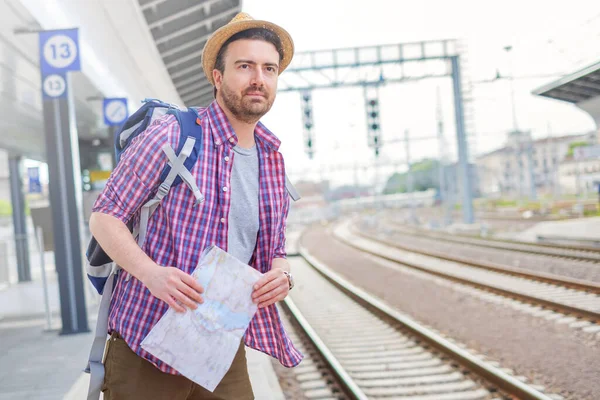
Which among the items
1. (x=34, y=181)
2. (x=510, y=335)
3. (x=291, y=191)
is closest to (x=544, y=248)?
(x=510, y=335)

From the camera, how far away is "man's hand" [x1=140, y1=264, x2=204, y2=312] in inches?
69.5

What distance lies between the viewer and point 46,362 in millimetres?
6465

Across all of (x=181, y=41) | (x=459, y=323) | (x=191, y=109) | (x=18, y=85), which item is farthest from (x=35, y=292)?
(x=191, y=109)

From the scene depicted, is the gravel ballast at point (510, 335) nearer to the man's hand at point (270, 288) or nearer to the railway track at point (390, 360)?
the railway track at point (390, 360)

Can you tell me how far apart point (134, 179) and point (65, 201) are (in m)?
6.30

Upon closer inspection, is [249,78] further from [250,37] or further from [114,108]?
[114,108]

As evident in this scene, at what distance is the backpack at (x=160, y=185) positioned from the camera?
6.20ft

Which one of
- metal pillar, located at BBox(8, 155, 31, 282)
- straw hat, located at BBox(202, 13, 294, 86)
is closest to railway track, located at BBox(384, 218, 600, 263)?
metal pillar, located at BBox(8, 155, 31, 282)

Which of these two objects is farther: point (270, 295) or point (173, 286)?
point (270, 295)

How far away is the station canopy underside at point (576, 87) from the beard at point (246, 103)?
11519 mm

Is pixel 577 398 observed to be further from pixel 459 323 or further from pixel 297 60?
pixel 297 60

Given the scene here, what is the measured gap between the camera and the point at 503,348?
6.95m

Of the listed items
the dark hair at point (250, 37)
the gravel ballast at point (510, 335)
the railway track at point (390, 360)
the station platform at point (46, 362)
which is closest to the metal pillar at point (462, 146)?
the gravel ballast at point (510, 335)

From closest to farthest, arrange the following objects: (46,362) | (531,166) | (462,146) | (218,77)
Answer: (218,77), (46,362), (462,146), (531,166)
